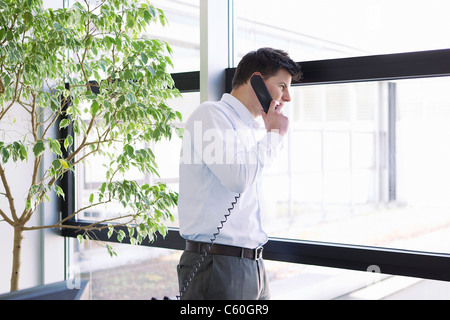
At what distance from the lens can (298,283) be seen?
236 cm

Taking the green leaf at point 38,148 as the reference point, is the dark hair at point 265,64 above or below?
above

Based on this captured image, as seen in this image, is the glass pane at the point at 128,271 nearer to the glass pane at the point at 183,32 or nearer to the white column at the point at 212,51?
the white column at the point at 212,51

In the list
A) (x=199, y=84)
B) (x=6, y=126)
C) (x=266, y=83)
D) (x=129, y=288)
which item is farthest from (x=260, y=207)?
(x=6, y=126)

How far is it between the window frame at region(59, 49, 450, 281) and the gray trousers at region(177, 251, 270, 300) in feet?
2.21

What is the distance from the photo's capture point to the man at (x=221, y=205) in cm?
143

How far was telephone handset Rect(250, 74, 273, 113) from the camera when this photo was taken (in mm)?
1613

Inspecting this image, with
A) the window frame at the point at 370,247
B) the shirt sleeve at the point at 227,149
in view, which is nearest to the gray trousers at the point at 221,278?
the shirt sleeve at the point at 227,149

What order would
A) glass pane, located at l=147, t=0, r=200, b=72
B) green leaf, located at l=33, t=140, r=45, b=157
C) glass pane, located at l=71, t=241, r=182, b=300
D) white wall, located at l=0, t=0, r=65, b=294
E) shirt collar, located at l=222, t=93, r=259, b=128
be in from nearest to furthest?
1. shirt collar, located at l=222, t=93, r=259, b=128
2. green leaf, located at l=33, t=140, r=45, b=157
3. glass pane, located at l=147, t=0, r=200, b=72
4. glass pane, located at l=71, t=241, r=182, b=300
5. white wall, located at l=0, t=0, r=65, b=294

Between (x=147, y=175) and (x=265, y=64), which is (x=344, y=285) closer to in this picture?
(x=265, y=64)

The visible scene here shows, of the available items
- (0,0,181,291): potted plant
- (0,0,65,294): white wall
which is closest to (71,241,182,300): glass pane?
(0,0,65,294): white wall

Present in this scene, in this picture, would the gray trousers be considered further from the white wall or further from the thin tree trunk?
the white wall

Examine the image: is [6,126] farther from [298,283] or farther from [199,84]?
[298,283]

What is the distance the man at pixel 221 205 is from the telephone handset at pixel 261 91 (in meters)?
0.03

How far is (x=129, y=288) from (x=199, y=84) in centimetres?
131
